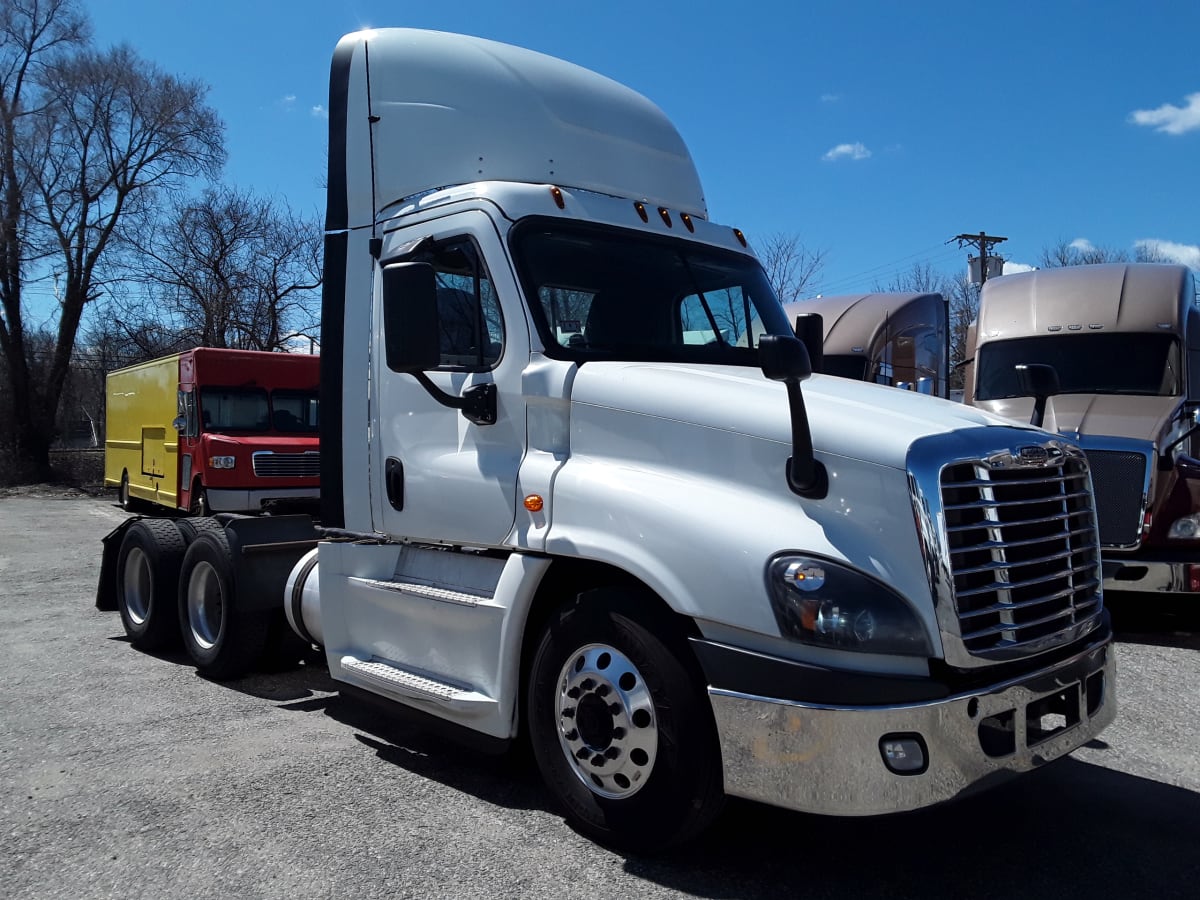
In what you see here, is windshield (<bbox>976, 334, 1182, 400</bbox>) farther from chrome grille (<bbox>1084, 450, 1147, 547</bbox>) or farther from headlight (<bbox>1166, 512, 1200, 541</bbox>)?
headlight (<bbox>1166, 512, 1200, 541</bbox>)

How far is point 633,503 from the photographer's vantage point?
364cm

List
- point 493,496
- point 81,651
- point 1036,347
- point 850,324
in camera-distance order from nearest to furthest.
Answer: point 493,496 → point 81,651 → point 1036,347 → point 850,324

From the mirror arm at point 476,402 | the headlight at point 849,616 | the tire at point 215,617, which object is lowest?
the tire at point 215,617

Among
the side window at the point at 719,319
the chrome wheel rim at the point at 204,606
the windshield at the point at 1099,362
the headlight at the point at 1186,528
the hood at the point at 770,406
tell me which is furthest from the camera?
the windshield at the point at 1099,362

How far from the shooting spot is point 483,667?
4227mm

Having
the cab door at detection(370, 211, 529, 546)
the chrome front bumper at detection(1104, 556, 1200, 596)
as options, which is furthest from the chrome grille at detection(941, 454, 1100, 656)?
the chrome front bumper at detection(1104, 556, 1200, 596)

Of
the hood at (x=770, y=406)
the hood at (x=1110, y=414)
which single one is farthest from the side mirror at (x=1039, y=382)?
the hood at (x=1110, y=414)

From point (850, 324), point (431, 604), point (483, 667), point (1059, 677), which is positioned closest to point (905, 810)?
point (1059, 677)

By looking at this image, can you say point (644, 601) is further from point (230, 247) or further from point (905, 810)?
point (230, 247)

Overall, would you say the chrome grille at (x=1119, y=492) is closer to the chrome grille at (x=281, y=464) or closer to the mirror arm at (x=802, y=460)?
the mirror arm at (x=802, y=460)

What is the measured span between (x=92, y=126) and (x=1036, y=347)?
31955mm

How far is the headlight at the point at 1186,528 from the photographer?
7648 mm

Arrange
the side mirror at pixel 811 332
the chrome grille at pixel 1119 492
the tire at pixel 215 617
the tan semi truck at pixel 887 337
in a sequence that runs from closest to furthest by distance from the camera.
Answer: the side mirror at pixel 811 332 → the tire at pixel 215 617 → the chrome grille at pixel 1119 492 → the tan semi truck at pixel 887 337

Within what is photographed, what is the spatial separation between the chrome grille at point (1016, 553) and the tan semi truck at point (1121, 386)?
439cm
